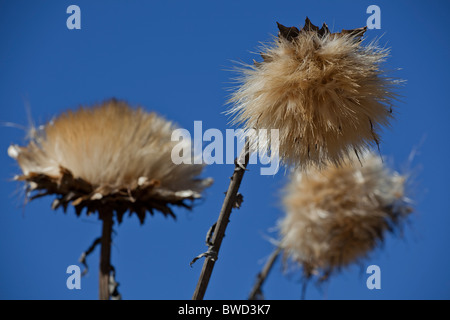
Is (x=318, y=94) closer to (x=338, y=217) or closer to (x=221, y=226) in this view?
(x=221, y=226)

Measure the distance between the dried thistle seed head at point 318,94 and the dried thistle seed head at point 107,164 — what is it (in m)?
1.25

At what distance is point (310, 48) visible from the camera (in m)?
2.45

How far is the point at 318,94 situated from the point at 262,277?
249 centimetres

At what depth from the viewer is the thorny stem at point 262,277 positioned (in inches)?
179

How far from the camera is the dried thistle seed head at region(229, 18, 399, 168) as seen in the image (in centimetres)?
245

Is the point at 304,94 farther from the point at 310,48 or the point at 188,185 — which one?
the point at 188,185

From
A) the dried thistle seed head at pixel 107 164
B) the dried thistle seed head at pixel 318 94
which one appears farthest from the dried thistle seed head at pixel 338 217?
the dried thistle seed head at pixel 318 94

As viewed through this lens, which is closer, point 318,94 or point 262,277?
point 318,94

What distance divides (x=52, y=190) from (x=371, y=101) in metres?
1.96

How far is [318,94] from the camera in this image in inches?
97.1

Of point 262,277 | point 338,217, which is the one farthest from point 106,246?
point 338,217

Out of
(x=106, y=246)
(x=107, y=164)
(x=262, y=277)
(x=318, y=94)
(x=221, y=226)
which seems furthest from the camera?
Answer: (x=262, y=277)

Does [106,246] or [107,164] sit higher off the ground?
[107,164]
